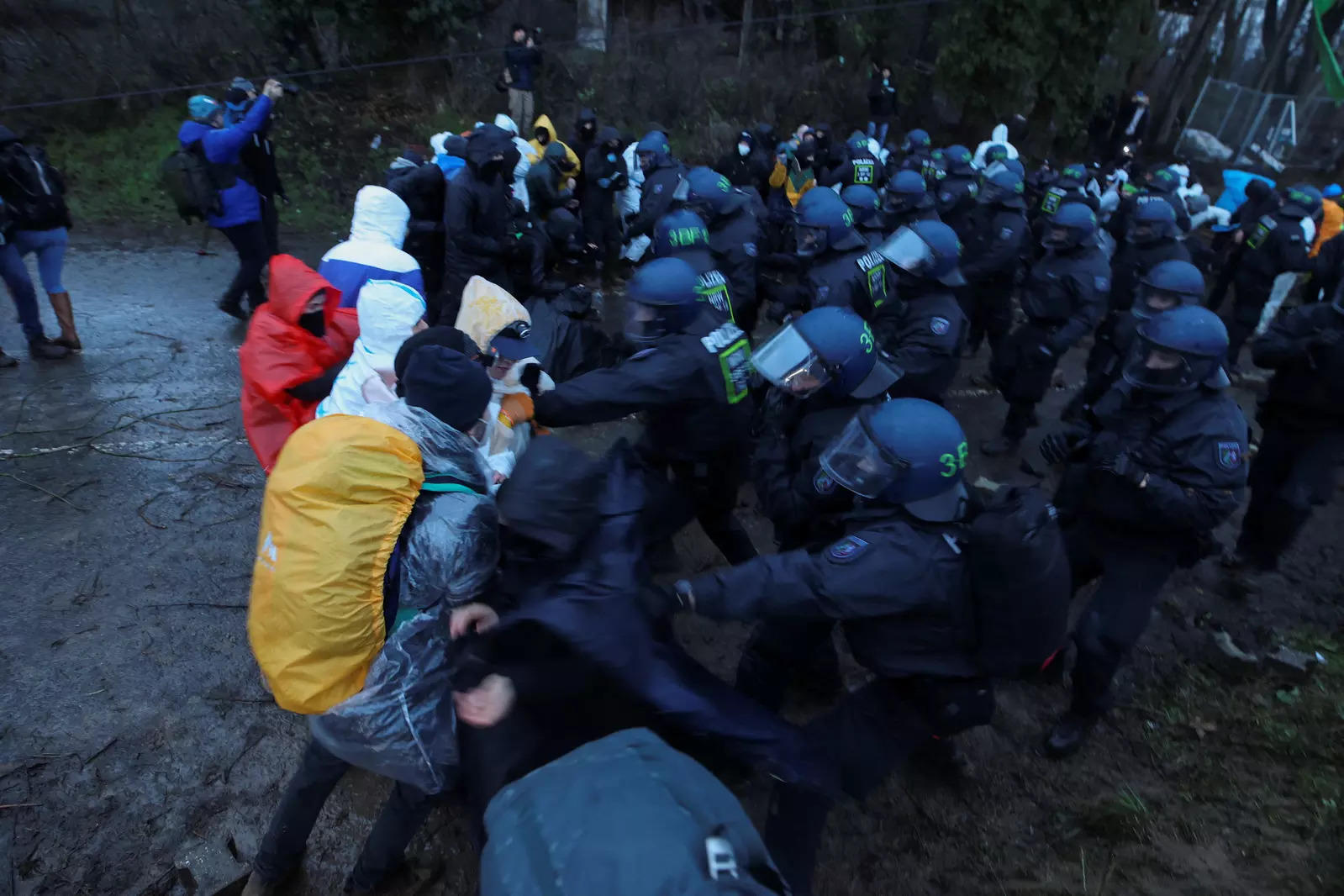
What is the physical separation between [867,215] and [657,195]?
2125 mm

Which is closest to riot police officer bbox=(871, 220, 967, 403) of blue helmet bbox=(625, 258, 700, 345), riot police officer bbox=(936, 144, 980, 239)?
blue helmet bbox=(625, 258, 700, 345)

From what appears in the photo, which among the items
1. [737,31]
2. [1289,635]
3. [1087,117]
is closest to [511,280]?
[1289,635]

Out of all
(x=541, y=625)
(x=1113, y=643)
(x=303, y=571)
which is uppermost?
(x=303, y=571)

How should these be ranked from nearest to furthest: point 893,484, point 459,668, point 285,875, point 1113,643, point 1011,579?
point 459,668
point 1011,579
point 893,484
point 285,875
point 1113,643

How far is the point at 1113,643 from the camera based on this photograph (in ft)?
10.7

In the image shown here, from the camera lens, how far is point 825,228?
4980 millimetres

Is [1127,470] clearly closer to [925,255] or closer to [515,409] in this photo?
[925,255]

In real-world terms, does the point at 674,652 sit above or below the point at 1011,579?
below

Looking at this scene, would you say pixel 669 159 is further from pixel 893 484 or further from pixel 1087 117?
pixel 1087 117

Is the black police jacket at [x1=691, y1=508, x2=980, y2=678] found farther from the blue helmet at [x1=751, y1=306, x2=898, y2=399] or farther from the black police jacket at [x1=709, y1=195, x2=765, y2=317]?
the black police jacket at [x1=709, y1=195, x2=765, y2=317]

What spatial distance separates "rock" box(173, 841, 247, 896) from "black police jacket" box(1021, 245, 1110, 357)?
18.6 ft

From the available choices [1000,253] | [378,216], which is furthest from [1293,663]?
[378,216]

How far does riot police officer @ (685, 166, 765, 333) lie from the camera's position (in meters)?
6.07

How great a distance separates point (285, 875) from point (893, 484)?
259 centimetres
